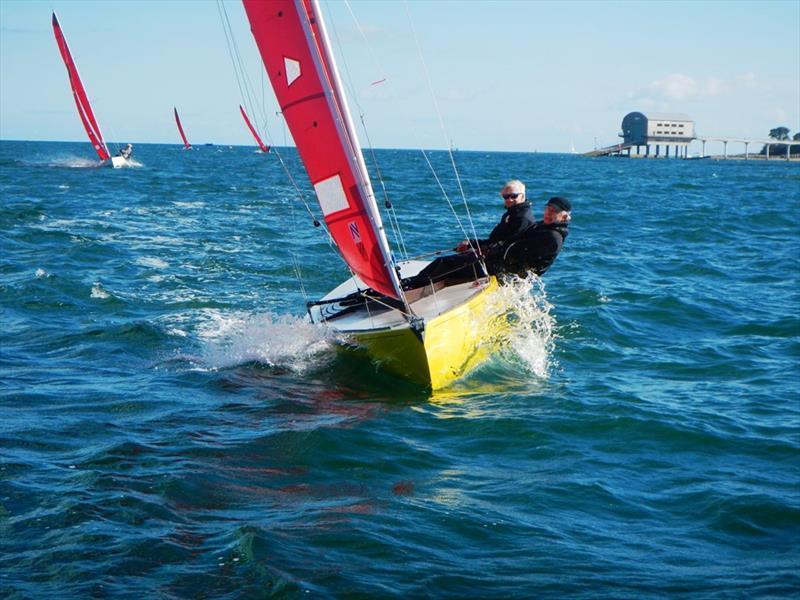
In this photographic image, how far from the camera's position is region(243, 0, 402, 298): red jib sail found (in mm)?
8734

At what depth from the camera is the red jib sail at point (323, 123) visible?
8.73 m

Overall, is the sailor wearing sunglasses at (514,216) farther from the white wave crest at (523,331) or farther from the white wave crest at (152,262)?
the white wave crest at (152,262)

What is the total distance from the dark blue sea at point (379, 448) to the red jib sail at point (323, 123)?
1.20m

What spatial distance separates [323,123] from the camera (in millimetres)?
8875

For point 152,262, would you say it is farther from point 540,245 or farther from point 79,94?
point 79,94

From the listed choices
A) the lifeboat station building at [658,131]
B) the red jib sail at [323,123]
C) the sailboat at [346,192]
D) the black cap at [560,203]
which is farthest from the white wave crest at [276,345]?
the lifeboat station building at [658,131]

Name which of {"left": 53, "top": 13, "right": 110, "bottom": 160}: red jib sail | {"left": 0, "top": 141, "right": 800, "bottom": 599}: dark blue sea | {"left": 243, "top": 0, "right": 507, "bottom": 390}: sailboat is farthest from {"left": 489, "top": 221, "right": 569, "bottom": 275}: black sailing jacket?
{"left": 53, "top": 13, "right": 110, "bottom": 160}: red jib sail

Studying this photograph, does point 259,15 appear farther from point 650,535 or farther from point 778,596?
point 778,596

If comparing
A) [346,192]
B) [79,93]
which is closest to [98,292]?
[346,192]

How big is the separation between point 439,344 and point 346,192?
68.0 inches

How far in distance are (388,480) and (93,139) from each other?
45.5m

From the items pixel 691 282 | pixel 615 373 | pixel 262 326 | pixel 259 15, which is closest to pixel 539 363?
pixel 615 373

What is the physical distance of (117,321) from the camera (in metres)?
12.3

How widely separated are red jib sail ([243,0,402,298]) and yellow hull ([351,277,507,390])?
0.58 metres
